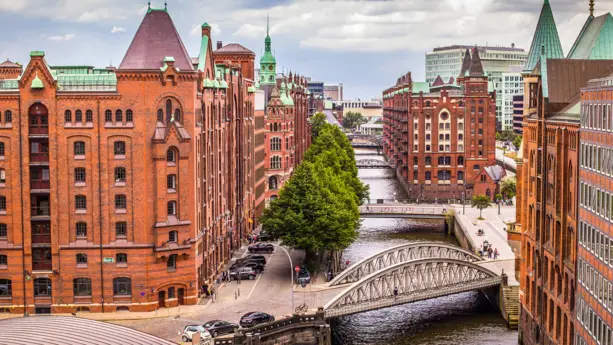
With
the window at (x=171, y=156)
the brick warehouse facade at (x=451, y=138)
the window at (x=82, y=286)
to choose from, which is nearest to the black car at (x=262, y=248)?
the window at (x=171, y=156)

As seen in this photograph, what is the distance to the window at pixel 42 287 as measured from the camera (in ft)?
262

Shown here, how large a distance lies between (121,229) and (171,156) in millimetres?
7615

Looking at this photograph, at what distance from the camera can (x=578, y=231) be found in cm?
6000

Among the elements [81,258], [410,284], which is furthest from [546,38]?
[81,258]

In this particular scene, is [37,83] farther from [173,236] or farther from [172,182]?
[173,236]

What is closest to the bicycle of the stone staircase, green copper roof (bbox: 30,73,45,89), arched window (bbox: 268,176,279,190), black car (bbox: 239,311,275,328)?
black car (bbox: 239,311,275,328)

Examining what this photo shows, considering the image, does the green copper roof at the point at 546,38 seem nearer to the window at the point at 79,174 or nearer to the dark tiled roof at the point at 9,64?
the window at the point at 79,174

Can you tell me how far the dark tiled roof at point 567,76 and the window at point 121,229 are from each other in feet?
121

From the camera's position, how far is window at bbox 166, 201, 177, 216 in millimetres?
80938

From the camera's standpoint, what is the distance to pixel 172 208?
8106 cm

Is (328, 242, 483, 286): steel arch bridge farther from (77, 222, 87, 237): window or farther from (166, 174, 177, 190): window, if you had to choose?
(77, 222, 87, 237): window

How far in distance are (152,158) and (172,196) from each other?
3774 millimetres

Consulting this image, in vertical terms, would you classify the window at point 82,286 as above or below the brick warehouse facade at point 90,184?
below

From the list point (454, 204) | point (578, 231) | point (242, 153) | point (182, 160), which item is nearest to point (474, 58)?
point (454, 204)
